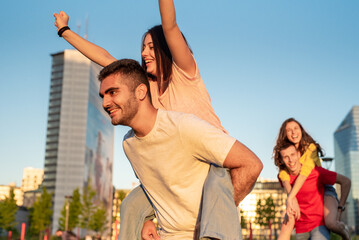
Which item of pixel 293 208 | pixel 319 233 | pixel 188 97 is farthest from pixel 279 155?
pixel 188 97

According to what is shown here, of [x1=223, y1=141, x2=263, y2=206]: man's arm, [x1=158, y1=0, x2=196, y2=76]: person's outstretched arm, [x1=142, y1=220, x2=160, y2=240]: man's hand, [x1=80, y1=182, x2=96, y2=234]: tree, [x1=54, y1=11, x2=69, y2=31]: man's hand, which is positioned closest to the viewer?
[x1=223, y1=141, x2=263, y2=206]: man's arm

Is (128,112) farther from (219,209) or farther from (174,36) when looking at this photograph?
(219,209)

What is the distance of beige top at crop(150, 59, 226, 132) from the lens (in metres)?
2.80

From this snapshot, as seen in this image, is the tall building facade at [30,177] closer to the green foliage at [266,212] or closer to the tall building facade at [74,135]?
the tall building facade at [74,135]

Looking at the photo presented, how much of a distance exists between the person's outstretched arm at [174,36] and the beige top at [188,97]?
10cm

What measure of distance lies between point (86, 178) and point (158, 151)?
128136 millimetres

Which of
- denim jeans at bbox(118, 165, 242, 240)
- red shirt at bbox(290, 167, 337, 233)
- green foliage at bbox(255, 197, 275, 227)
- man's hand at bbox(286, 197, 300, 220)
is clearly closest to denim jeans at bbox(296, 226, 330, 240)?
red shirt at bbox(290, 167, 337, 233)

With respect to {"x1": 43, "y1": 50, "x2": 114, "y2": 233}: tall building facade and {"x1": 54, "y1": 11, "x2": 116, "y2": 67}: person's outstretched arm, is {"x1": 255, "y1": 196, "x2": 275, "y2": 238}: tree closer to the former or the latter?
{"x1": 54, "y1": 11, "x2": 116, "y2": 67}: person's outstretched arm

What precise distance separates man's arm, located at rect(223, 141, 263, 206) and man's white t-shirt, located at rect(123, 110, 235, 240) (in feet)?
0.18

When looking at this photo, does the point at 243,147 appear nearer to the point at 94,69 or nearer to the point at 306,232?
the point at 306,232

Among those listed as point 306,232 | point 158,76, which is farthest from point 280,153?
point 158,76

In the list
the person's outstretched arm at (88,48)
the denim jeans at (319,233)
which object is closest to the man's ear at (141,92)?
the person's outstretched arm at (88,48)

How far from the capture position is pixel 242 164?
215 centimetres

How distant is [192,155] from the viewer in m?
2.30
